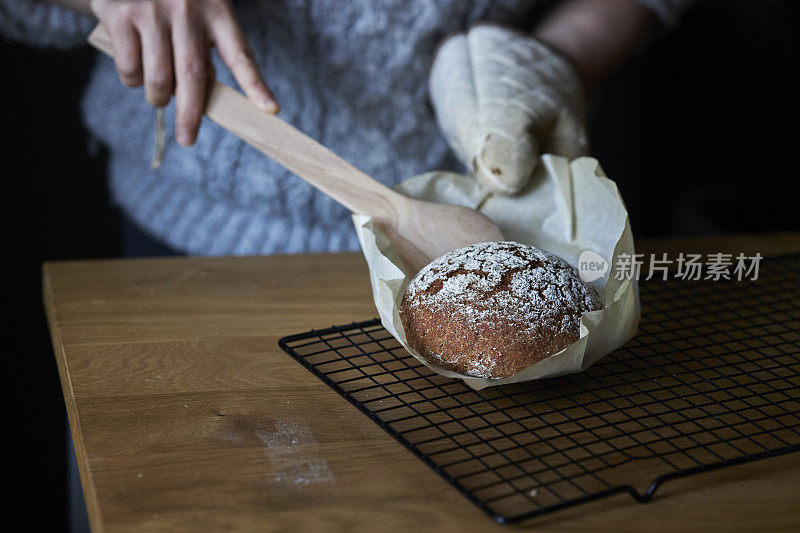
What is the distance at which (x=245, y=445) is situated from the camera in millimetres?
601

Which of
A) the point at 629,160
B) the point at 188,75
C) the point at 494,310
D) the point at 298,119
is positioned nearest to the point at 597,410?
the point at 494,310

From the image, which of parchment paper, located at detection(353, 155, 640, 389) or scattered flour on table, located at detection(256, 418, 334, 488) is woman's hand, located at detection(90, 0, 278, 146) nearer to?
parchment paper, located at detection(353, 155, 640, 389)

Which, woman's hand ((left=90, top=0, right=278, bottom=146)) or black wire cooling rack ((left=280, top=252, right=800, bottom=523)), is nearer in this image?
black wire cooling rack ((left=280, top=252, right=800, bottom=523))

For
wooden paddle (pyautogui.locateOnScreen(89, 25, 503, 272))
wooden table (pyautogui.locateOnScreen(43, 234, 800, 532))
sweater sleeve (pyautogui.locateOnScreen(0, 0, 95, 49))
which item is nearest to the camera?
wooden table (pyautogui.locateOnScreen(43, 234, 800, 532))

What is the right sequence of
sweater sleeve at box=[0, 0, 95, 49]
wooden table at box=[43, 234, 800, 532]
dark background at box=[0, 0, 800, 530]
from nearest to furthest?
wooden table at box=[43, 234, 800, 532], sweater sleeve at box=[0, 0, 95, 49], dark background at box=[0, 0, 800, 530]

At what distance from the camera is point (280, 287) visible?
37.9 inches

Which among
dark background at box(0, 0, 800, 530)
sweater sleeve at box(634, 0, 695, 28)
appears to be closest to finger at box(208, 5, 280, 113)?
sweater sleeve at box(634, 0, 695, 28)

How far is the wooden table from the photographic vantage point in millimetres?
517

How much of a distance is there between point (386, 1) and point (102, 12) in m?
0.37

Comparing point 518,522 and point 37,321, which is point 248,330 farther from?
point 37,321

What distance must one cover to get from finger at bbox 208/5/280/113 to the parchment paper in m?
0.21

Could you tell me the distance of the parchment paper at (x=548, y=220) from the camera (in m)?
0.76

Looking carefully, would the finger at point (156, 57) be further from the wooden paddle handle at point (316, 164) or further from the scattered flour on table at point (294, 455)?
the scattered flour on table at point (294, 455)

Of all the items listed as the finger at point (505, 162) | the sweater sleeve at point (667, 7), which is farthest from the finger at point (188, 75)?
the sweater sleeve at point (667, 7)
